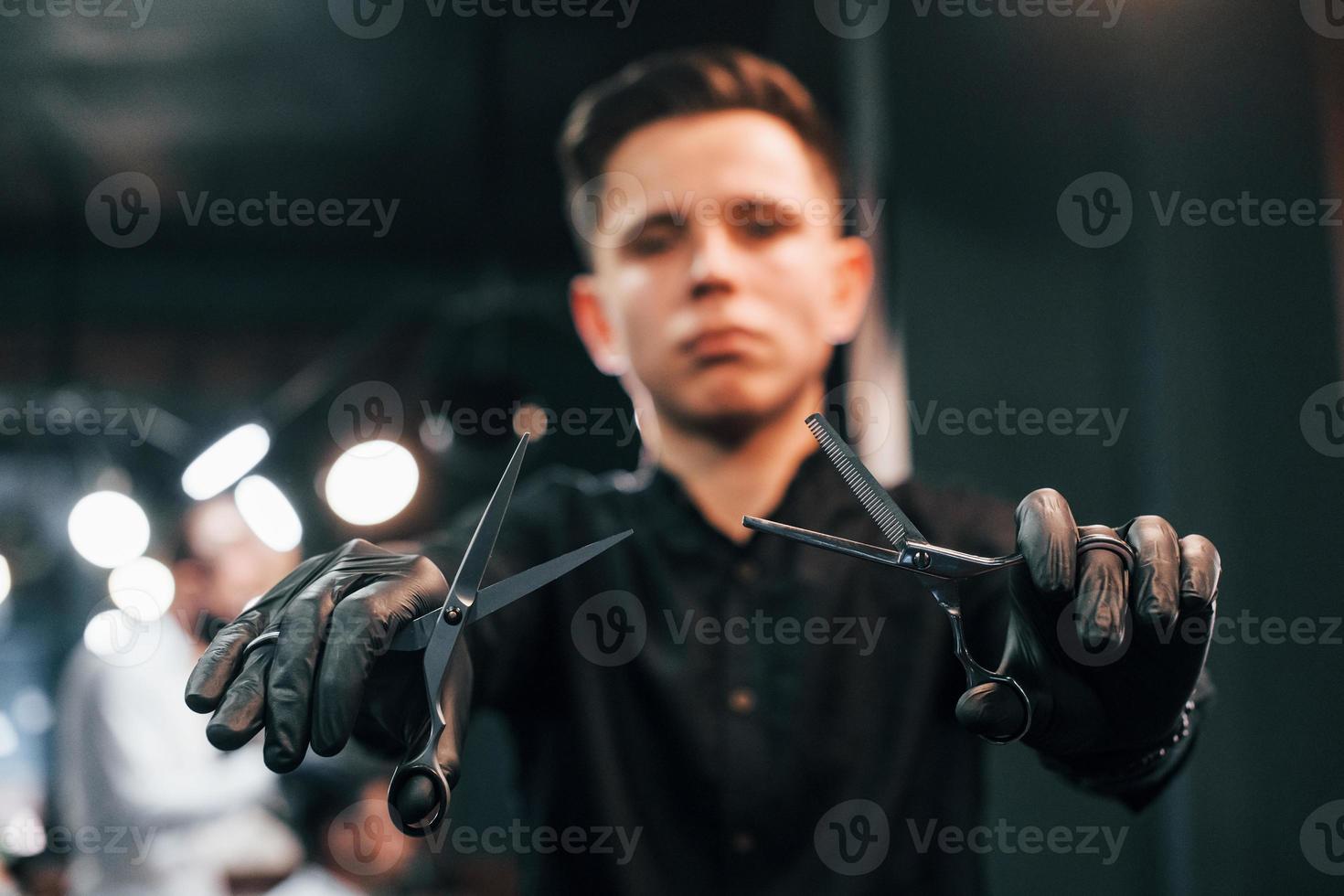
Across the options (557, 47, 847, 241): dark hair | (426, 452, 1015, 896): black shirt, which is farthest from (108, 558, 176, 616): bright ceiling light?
(557, 47, 847, 241): dark hair

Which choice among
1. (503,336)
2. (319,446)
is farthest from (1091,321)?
(319,446)

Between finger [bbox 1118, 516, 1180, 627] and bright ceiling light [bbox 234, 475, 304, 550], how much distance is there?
2212 mm

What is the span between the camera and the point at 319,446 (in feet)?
11.9

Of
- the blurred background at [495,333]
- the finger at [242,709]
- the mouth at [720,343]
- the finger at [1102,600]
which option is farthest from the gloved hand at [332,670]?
the blurred background at [495,333]

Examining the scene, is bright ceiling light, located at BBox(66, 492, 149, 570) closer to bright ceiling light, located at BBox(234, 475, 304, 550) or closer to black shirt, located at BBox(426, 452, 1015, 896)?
bright ceiling light, located at BBox(234, 475, 304, 550)

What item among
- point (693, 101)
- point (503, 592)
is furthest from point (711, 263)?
point (503, 592)

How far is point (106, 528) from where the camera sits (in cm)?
263

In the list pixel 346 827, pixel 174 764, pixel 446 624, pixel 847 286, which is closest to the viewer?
pixel 446 624

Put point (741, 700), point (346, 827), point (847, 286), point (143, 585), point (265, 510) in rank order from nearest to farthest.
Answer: point (741, 700), point (847, 286), point (265, 510), point (143, 585), point (346, 827)

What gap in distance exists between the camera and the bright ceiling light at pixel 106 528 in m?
2.62

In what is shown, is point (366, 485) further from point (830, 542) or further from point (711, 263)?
point (830, 542)

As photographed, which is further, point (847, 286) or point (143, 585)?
point (143, 585)

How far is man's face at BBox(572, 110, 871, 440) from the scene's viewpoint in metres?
1.44

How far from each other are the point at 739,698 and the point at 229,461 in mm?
1676
